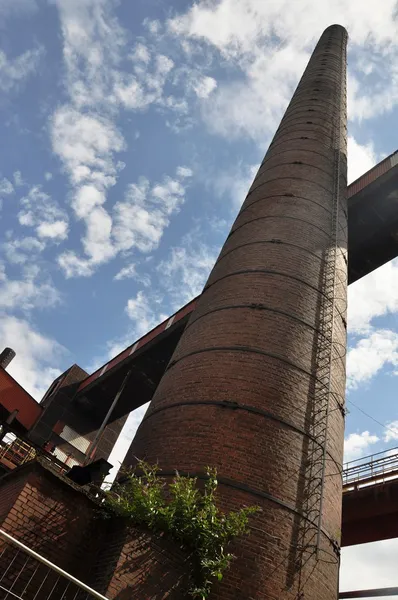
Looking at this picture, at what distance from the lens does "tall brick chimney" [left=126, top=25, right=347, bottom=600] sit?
17.7ft

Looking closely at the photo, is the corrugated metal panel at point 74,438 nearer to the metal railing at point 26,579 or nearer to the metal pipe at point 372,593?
the metal pipe at point 372,593

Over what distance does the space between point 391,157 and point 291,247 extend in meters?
6.43

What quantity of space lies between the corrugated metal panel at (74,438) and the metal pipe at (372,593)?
12812 mm

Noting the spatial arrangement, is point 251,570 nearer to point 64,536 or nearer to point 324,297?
point 64,536

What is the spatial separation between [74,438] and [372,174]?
15.4 m

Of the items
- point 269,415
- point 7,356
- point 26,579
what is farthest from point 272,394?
point 7,356

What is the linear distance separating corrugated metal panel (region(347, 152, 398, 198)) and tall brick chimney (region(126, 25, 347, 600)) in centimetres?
304

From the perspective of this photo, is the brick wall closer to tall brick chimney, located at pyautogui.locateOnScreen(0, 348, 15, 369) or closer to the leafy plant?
the leafy plant

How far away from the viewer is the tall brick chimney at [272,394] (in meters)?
5.40

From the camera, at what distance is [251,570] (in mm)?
4910

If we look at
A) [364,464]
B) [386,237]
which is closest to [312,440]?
[364,464]

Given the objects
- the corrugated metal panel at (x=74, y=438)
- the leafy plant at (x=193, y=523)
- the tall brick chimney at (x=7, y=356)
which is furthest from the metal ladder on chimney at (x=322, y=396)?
the tall brick chimney at (x=7, y=356)

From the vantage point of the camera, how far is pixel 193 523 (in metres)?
4.79

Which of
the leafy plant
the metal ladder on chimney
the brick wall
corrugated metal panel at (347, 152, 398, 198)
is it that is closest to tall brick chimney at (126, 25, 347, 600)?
the metal ladder on chimney
